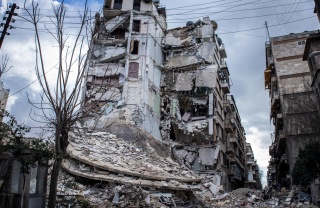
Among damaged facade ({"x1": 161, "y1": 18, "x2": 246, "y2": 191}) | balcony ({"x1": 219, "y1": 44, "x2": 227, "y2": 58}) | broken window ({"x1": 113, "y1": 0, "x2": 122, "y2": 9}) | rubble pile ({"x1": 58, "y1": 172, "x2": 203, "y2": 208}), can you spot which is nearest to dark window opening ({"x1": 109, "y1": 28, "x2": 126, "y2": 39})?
broken window ({"x1": 113, "y1": 0, "x2": 122, "y2": 9})

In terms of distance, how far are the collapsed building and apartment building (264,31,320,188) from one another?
19.9 feet

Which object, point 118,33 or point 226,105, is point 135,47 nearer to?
point 118,33

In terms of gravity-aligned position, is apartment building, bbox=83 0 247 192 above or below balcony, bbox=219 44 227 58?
below

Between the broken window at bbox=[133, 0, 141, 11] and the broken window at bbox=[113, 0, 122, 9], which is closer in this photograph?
the broken window at bbox=[113, 0, 122, 9]

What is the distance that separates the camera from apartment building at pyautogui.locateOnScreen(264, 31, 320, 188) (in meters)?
23.8

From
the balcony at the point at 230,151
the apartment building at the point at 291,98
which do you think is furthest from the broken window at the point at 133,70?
the apartment building at the point at 291,98

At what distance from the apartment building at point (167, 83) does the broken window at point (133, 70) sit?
0.27 ft

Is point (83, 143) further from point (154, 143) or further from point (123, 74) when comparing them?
point (123, 74)

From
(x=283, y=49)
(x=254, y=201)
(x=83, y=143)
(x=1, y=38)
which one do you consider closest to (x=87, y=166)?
(x=83, y=143)

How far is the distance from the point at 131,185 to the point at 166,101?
762 inches

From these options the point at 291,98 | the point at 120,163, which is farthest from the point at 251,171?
the point at 120,163

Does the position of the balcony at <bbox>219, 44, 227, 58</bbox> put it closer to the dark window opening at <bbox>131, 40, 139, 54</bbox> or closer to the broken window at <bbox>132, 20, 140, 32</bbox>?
the broken window at <bbox>132, 20, 140, 32</bbox>

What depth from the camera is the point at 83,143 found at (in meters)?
18.7

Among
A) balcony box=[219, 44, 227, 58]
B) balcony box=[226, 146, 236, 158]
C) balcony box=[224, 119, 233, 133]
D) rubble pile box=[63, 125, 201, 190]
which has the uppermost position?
balcony box=[219, 44, 227, 58]
